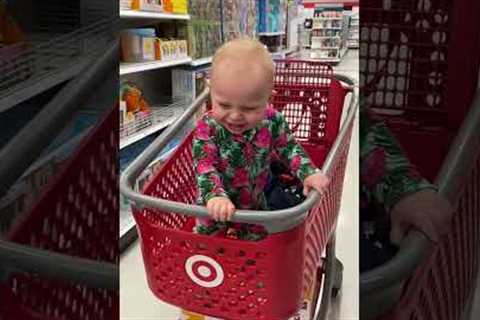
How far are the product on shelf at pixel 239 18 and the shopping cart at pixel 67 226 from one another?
247cm

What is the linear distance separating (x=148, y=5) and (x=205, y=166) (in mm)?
1278

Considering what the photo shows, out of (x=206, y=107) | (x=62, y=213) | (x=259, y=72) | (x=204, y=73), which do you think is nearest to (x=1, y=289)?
(x=62, y=213)

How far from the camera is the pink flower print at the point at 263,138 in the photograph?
1.17m

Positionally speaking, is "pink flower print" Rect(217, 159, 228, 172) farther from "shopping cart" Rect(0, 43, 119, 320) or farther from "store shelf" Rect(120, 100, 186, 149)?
"store shelf" Rect(120, 100, 186, 149)

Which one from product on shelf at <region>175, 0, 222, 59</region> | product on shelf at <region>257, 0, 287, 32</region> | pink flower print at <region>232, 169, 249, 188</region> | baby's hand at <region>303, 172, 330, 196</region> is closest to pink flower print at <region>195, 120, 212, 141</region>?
→ pink flower print at <region>232, 169, 249, 188</region>

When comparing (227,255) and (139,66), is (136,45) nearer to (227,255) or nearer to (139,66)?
(139,66)

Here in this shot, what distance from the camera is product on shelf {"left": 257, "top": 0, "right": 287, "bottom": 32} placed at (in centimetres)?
417

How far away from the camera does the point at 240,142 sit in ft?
3.78

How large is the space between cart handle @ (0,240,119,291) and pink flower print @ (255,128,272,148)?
782mm

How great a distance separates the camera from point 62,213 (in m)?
0.54

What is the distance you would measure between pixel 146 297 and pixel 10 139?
1.49m

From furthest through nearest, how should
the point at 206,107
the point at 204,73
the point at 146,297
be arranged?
1. the point at 204,73
2. the point at 146,297
3. the point at 206,107

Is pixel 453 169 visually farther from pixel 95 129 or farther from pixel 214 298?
pixel 214 298

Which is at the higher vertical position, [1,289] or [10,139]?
[10,139]
